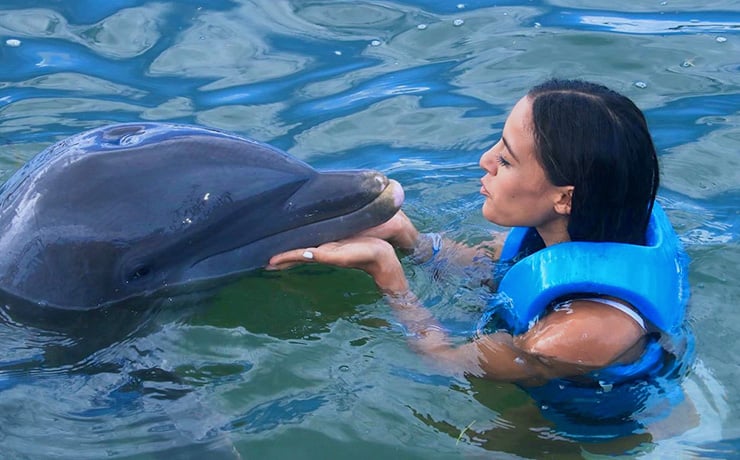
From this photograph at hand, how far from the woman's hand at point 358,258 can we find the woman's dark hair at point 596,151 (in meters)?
0.99

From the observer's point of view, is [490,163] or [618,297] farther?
[490,163]

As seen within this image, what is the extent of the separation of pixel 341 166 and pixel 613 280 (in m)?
3.55

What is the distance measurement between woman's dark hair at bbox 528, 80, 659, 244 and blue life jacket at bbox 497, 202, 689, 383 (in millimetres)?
188

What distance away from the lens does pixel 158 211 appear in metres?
5.57

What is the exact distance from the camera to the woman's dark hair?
5.30 meters

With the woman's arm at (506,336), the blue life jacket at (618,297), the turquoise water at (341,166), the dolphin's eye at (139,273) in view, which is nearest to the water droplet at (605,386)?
the blue life jacket at (618,297)

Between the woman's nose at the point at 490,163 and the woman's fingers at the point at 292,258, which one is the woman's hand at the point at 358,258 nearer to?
the woman's fingers at the point at 292,258

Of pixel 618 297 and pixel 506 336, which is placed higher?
pixel 618 297

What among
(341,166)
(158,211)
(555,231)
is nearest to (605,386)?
(555,231)

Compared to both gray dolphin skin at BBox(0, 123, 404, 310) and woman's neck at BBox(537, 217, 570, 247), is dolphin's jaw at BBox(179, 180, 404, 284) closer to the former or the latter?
gray dolphin skin at BBox(0, 123, 404, 310)

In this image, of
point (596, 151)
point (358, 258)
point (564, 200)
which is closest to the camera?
point (596, 151)

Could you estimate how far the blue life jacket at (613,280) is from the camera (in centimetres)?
543

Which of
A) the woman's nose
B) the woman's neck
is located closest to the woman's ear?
the woman's neck

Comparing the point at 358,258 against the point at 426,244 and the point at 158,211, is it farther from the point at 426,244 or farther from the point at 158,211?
the point at 426,244
